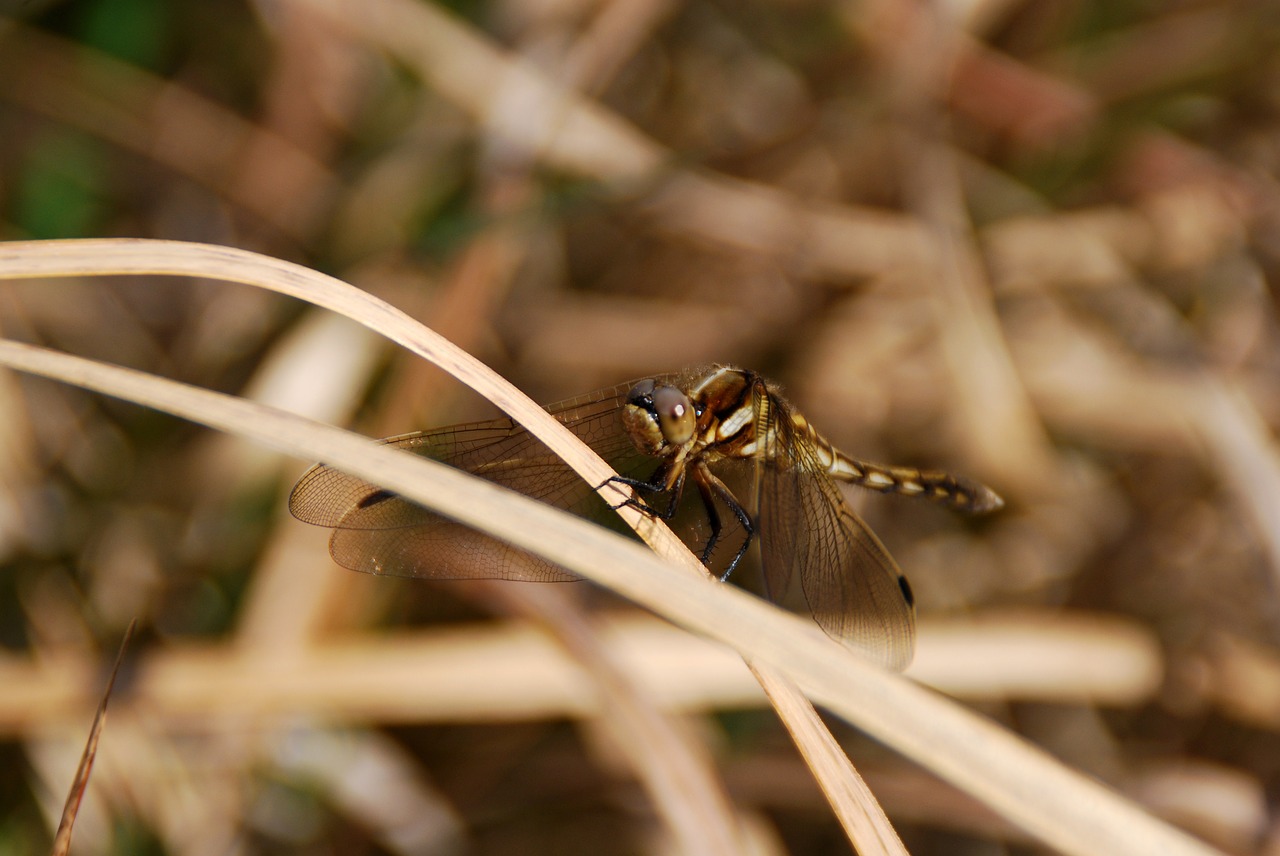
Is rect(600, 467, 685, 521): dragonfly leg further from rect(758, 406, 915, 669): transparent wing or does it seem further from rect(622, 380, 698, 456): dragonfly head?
rect(758, 406, 915, 669): transparent wing

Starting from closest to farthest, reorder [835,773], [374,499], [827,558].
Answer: [835,773] < [374,499] < [827,558]

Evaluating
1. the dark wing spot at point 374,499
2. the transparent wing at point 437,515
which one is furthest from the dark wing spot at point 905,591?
the dark wing spot at point 374,499

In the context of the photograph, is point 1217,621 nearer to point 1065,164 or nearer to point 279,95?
point 1065,164

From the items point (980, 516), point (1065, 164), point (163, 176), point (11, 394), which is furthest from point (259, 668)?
point (1065, 164)

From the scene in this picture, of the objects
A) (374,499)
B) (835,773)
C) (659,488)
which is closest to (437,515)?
(374,499)

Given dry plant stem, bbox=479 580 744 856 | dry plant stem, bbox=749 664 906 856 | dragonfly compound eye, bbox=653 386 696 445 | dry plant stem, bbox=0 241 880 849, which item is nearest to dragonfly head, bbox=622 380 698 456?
dragonfly compound eye, bbox=653 386 696 445

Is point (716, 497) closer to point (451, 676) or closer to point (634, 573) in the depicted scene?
→ point (451, 676)
